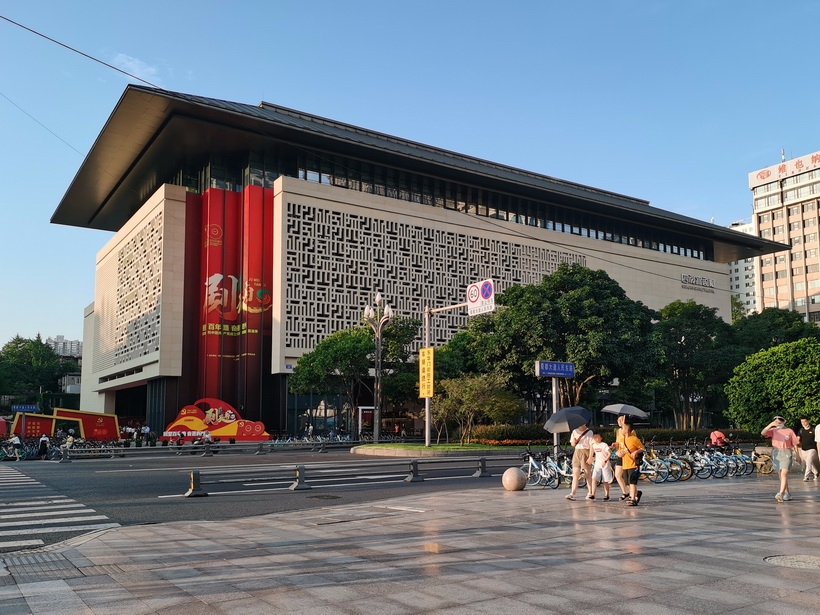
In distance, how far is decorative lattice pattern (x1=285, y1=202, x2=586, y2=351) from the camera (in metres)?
55.4

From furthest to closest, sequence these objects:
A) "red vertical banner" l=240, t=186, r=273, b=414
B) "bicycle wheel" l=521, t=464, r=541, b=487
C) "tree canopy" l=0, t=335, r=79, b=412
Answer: "tree canopy" l=0, t=335, r=79, b=412, "red vertical banner" l=240, t=186, r=273, b=414, "bicycle wheel" l=521, t=464, r=541, b=487

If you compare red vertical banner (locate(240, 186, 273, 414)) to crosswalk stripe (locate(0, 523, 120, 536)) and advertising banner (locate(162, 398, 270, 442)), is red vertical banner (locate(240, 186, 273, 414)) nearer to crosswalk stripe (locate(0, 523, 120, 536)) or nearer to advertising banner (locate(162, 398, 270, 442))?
advertising banner (locate(162, 398, 270, 442))

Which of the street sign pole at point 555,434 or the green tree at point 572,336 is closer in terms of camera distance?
the street sign pole at point 555,434

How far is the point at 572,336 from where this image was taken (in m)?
37.9

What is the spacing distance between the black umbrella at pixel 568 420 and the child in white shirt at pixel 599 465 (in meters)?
2.12

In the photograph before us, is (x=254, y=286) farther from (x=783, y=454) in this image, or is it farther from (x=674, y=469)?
(x=783, y=454)

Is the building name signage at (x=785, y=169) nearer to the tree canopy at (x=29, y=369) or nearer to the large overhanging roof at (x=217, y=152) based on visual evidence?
the large overhanging roof at (x=217, y=152)

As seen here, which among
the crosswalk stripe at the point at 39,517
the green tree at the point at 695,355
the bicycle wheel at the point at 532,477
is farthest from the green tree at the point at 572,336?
the crosswalk stripe at the point at 39,517

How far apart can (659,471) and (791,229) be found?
104 meters

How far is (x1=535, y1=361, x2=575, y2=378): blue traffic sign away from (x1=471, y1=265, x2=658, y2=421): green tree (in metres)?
12.4

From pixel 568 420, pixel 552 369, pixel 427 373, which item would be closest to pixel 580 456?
pixel 568 420

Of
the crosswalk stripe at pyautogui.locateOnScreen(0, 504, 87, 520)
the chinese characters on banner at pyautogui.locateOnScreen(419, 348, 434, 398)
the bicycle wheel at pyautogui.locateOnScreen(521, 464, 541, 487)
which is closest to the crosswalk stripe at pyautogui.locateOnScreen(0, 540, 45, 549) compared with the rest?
the crosswalk stripe at pyautogui.locateOnScreen(0, 504, 87, 520)

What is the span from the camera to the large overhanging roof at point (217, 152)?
51.7 m

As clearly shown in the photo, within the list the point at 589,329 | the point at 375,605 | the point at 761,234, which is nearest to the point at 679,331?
the point at 589,329
